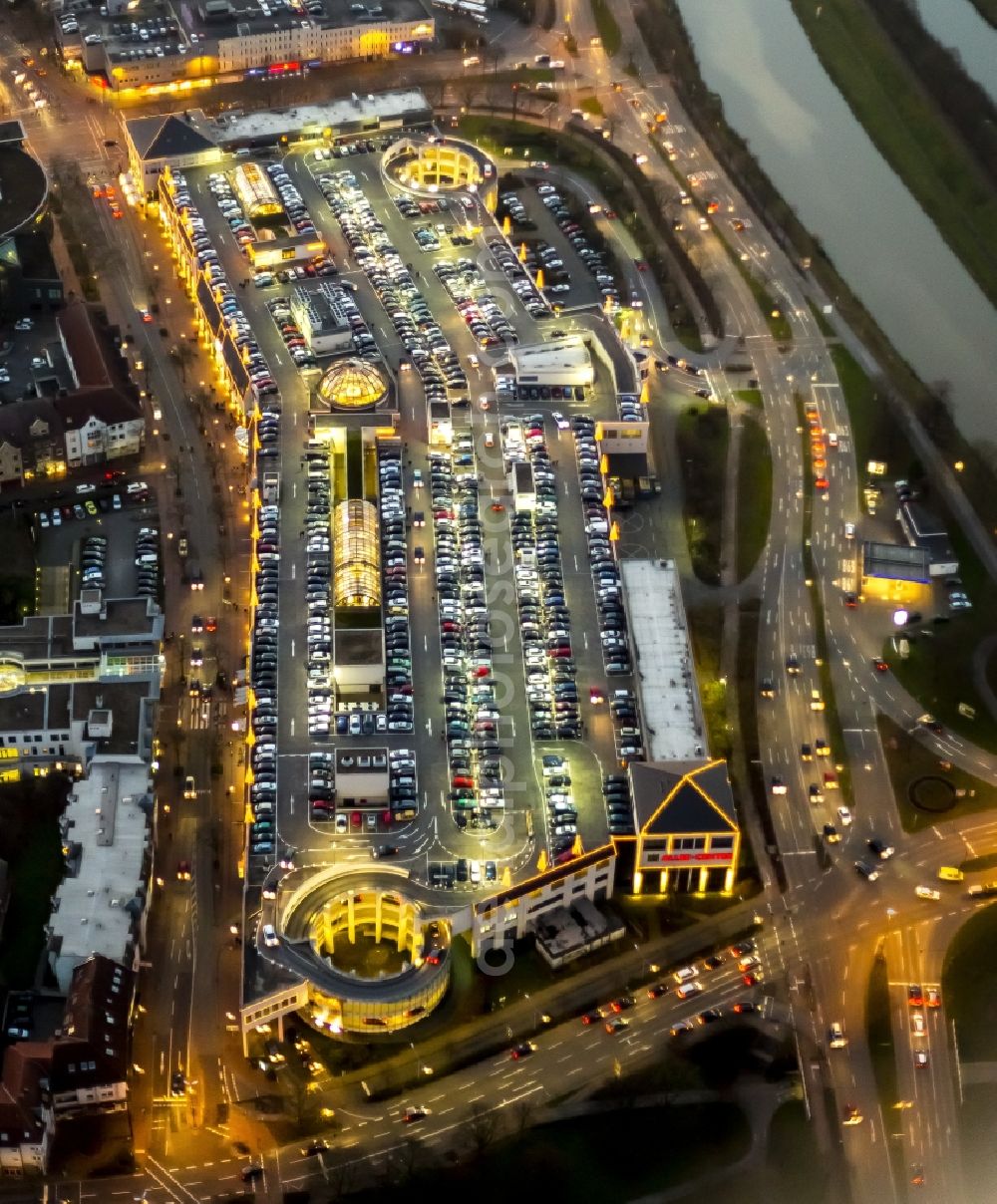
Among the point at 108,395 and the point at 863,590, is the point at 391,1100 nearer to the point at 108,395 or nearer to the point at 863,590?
the point at 863,590

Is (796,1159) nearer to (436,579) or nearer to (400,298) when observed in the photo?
(436,579)

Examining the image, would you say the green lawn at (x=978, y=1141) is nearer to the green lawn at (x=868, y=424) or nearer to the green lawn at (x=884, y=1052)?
the green lawn at (x=884, y=1052)

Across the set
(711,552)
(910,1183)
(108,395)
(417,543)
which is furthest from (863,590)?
(108,395)

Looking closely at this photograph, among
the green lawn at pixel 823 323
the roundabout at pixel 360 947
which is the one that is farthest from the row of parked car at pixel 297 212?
the roundabout at pixel 360 947

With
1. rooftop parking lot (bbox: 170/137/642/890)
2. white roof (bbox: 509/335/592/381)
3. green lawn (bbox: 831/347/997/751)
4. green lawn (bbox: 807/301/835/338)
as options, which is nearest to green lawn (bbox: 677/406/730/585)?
rooftop parking lot (bbox: 170/137/642/890)

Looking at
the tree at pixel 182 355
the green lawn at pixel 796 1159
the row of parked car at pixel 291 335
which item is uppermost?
the row of parked car at pixel 291 335
